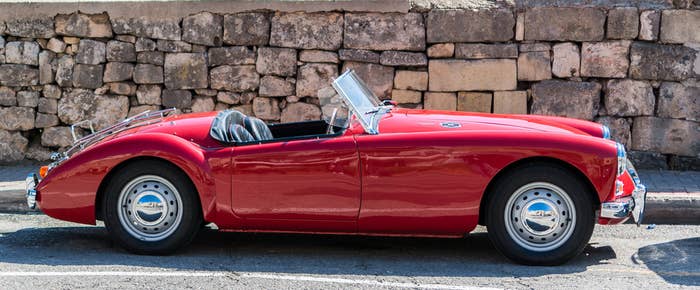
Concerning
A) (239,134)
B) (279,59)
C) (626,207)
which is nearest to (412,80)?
(279,59)

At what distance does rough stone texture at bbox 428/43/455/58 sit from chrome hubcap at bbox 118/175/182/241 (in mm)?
4264

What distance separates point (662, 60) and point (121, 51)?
18.1 ft

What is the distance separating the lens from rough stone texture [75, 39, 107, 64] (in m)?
10.3

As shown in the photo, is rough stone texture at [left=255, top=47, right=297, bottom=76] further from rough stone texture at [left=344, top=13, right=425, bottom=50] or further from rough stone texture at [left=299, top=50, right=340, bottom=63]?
rough stone texture at [left=344, top=13, right=425, bottom=50]

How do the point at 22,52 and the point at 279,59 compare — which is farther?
the point at 22,52

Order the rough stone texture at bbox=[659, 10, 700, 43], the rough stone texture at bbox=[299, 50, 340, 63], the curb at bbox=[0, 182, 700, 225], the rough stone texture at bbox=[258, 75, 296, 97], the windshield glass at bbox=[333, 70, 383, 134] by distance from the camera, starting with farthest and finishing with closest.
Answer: the rough stone texture at bbox=[258, 75, 296, 97]
the rough stone texture at bbox=[299, 50, 340, 63]
the rough stone texture at bbox=[659, 10, 700, 43]
the curb at bbox=[0, 182, 700, 225]
the windshield glass at bbox=[333, 70, 383, 134]

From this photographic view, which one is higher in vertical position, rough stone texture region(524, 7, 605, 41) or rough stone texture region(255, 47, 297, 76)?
rough stone texture region(524, 7, 605, 41)

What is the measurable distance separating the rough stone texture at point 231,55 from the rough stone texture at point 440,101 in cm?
184

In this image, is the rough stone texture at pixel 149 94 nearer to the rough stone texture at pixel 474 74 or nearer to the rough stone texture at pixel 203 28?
the rough stone texture at pixel 203 28

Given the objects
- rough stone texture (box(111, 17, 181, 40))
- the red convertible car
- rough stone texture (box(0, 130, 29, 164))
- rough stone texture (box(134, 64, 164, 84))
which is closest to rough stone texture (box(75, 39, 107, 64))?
rough stone texture (box(111, 17, 181, 40))

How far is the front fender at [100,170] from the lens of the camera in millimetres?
6406

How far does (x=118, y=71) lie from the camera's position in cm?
1032

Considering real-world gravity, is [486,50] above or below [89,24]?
below

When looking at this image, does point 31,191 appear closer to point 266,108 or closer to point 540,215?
point 540,215
